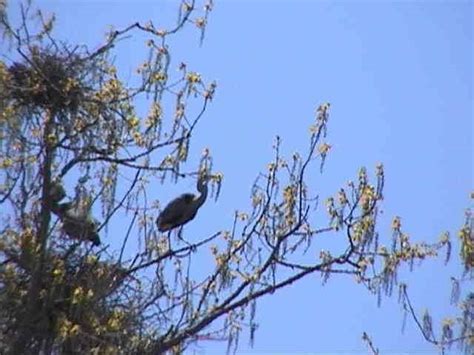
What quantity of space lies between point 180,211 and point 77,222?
0.89 meters

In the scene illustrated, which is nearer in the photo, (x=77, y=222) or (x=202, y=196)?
(x=77, y=222)

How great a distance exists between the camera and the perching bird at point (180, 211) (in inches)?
458

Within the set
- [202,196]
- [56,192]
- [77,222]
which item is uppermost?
[202,196]

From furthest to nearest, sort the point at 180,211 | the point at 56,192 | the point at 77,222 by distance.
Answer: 1. the point at 180,211
2. the point at 56,192
3. the point at 77,222

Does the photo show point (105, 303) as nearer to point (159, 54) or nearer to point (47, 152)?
point (47, 152)

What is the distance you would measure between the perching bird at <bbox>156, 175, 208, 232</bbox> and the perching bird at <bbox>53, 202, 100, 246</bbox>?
0.70 meters

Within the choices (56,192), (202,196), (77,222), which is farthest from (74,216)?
(202,196)

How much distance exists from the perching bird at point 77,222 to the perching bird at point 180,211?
702 millimetres

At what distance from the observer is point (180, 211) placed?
38.2 feet

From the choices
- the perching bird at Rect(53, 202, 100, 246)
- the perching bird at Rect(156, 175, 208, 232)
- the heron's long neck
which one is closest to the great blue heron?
the perching bird at Rect(53, 202, 100, 246)

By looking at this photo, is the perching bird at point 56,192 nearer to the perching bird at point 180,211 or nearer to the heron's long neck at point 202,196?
the perching bird at point 180,211

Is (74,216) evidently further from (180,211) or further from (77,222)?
(180,211)

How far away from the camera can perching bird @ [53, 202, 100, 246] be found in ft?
36.2

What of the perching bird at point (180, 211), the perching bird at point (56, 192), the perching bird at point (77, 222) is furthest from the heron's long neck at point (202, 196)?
the perching bird at point (56, 192)
